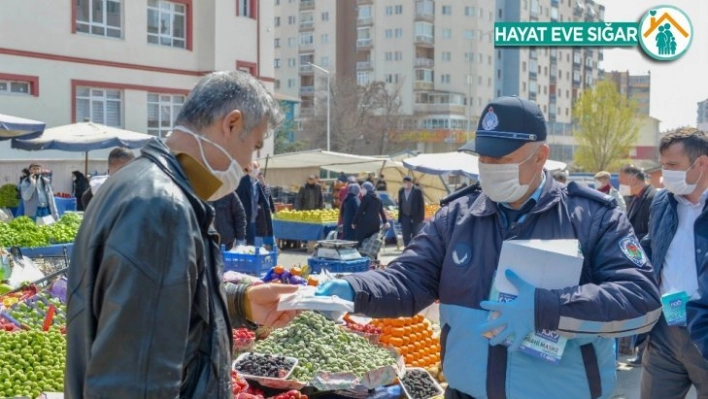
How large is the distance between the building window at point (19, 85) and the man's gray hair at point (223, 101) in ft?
83.4

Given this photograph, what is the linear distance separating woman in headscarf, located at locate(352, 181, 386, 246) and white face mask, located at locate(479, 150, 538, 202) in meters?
11.3

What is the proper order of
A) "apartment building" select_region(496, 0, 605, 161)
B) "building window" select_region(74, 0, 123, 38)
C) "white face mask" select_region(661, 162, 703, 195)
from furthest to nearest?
"apartment building" select_region(496, 0, 605, 161)
"building window" select_region(74, 0, 123, 38)
"white face mask" select_region(661, 162, 703, 195)

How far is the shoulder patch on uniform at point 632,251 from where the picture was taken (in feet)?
9.42

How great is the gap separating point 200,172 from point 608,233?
157 cm

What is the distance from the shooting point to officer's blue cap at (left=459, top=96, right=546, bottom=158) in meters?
3.05

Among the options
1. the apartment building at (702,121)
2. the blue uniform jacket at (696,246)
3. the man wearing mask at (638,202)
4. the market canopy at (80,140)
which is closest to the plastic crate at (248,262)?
the man wearing mask at (638,202)

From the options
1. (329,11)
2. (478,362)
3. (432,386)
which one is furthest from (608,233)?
(329,11)

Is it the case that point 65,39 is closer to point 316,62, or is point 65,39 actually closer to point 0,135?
point 0,135

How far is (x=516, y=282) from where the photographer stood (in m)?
2.83

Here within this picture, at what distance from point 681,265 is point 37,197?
1502 cm

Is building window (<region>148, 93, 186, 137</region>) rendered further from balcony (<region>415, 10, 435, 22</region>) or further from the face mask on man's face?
balcony (<region>415, 10, 435, 22</region>)

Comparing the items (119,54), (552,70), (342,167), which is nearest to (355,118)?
(342,167)

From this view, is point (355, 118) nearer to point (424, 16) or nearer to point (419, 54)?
point (419, 54)

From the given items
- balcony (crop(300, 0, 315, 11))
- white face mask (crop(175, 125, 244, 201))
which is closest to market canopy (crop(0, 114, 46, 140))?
white face mask (crop(175, 125, 244, 201))
